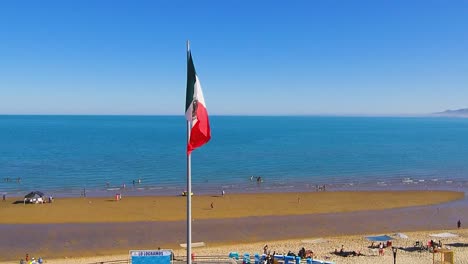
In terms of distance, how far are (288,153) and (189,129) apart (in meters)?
81.7

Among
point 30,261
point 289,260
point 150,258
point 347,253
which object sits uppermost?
point 150,258

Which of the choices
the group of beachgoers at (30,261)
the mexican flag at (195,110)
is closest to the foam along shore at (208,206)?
the group of beachgoers at (30,261)

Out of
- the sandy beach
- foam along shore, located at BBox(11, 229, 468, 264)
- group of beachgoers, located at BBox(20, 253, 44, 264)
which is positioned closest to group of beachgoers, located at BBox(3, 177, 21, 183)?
the sandy beach

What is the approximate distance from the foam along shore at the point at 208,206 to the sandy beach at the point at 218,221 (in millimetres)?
81

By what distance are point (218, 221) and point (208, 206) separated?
18.8ft

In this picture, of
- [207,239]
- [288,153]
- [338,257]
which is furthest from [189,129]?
[288,153]

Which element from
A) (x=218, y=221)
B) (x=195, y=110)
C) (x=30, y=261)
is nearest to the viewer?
(x=195, y=110)

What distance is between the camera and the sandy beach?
2753cm

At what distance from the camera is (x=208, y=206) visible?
40250 millimetres

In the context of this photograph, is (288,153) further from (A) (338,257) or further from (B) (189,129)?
(B) (189,129)

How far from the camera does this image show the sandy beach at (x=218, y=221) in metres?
27.5

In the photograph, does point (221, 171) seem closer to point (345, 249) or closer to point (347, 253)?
point (345, 249)

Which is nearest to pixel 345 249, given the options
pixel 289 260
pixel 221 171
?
pixel 289 260

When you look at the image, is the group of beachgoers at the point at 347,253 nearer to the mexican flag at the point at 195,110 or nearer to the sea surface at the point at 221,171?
the mexican flag at the point at 195,110
